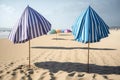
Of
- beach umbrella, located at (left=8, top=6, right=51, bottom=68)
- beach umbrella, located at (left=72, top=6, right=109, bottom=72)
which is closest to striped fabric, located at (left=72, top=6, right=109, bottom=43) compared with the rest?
beach umbrella, located at (left=72, top=6, right=109, bottom=72)

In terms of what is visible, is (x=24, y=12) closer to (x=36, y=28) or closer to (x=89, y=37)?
(x=36, y=28)

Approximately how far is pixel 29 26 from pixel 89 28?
2.58 meters

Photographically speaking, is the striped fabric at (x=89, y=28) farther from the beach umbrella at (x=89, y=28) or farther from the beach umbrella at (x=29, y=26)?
the beach umbrella at (x=29, y=26)

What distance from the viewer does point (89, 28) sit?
24.5 feet

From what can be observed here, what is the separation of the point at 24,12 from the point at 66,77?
3521 mm

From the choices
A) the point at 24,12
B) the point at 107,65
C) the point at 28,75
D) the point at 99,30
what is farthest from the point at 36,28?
the point at 107,65

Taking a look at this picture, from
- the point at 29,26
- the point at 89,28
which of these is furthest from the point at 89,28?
the point at 29,26

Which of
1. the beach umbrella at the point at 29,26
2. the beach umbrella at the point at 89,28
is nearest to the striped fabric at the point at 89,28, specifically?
the beach umbrella at the point at 89,28

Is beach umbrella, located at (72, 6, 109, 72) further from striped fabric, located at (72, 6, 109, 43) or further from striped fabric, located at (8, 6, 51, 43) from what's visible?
striped fabric, located at (8, 6, 51, 43)

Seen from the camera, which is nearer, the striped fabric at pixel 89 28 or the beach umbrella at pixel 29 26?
the striped fabric at pixel 89 28

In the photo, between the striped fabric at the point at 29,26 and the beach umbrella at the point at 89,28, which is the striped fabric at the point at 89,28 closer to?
the beach umbrella at the point at 89,28

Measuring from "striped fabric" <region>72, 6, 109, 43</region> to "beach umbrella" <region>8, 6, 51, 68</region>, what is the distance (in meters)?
1.48

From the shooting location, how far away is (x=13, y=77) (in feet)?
23.9

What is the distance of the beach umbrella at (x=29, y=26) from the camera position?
7832mm
